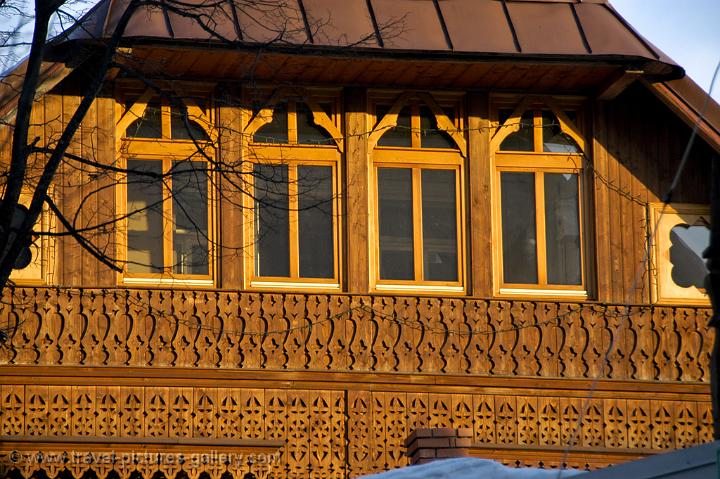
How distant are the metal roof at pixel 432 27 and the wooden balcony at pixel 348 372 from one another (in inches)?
106

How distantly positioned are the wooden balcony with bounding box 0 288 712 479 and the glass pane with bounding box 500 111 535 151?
1830mm

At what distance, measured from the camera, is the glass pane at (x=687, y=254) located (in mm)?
18938

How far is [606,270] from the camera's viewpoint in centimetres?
1886

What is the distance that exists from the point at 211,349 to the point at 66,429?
66.7 inches

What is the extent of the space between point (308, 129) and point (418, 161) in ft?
4.15

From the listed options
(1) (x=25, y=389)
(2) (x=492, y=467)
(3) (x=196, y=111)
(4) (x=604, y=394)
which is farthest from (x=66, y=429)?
(2) (x=492, y=467)

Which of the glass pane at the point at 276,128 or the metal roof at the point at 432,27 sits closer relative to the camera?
the metal roof at the point at 432,27

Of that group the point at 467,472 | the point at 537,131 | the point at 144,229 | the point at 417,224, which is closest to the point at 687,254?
the point at 537,131

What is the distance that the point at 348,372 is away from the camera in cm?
1786

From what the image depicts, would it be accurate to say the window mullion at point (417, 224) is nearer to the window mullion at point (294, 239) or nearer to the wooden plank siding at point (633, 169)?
the window mullion at point (294, 239)

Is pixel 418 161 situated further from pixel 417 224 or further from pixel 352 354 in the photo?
pixel 352 354

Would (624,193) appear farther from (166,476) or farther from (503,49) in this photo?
(166,476)

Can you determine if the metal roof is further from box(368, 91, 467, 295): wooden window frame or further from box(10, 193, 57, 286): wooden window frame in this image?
box(10, 193, 57, 286): wooden window frame

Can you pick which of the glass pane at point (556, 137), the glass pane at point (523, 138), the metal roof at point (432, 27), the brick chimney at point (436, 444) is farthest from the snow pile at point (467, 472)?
the glass pane at point (556, 137)
